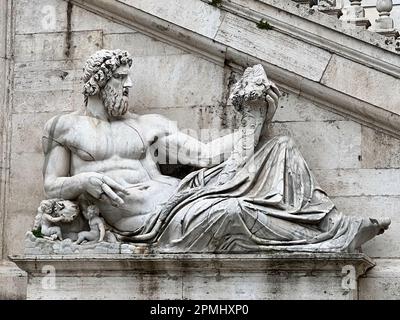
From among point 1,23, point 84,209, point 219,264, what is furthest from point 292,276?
point 1,23

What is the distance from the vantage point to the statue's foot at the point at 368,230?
1831 centimetres

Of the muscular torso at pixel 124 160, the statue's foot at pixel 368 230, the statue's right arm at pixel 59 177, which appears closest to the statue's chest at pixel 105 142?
the muscular torso at pixel 124 160

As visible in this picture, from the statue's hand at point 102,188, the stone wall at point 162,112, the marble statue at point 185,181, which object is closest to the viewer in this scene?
the marble statue at point 185,181

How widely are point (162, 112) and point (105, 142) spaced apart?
0.90 meters

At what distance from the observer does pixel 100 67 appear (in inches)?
747

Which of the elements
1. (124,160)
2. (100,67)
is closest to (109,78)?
(100,67)

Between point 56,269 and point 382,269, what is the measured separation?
3141 mm

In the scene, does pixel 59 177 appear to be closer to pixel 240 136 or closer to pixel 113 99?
pixel 113 99

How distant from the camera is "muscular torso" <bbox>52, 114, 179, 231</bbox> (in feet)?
61.6

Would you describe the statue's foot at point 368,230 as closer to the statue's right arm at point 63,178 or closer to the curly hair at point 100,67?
the statue's right arm at point 63,178

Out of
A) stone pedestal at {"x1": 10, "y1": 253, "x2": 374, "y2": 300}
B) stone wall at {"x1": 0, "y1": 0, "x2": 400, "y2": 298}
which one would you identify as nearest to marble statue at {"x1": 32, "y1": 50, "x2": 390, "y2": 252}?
stone pedestal at {"x1": 10, "y1": 253, "x2": 374, "y2": 300}

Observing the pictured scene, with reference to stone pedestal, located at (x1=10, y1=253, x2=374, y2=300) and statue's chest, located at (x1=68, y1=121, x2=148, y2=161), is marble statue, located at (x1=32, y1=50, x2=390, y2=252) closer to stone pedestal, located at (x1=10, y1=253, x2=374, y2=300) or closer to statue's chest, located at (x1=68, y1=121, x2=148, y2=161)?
statue's chest, located at (x1=68, y1=121, x2=148, y2=161)

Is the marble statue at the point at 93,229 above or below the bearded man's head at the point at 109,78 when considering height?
below

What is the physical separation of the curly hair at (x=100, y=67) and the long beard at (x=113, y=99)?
0.07 metres
